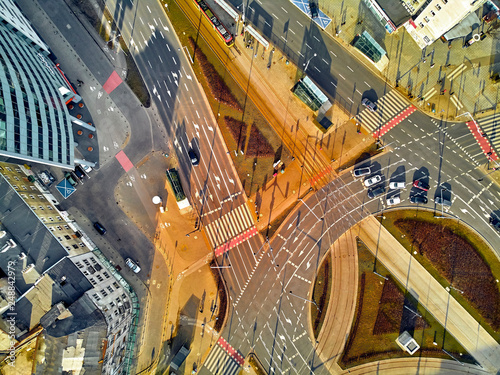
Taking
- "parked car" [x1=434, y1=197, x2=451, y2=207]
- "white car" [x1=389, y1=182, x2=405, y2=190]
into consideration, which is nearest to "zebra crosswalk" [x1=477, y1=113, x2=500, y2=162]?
"parked car" [x1=434, y1=197, x2=451, y2=207]

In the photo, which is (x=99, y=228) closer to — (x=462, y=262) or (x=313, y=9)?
(x=313, y=9)

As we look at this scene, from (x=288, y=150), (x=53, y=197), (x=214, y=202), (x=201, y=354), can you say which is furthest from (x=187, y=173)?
(x=201, y=354)

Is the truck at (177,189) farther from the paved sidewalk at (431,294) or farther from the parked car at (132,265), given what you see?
the paved sidewalk at (431,294)

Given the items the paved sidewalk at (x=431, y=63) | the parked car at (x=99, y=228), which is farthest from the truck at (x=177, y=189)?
the paved sidewalk at (x=431, y=63)

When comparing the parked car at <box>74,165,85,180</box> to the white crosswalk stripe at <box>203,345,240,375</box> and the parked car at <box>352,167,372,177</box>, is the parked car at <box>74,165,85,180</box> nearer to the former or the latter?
the white crosswalk stripe at <box>203,345,240,375</box>

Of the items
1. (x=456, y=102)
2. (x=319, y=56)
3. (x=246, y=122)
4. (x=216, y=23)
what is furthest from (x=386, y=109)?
(x=216, y=23)

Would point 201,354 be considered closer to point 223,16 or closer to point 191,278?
point 191,278
